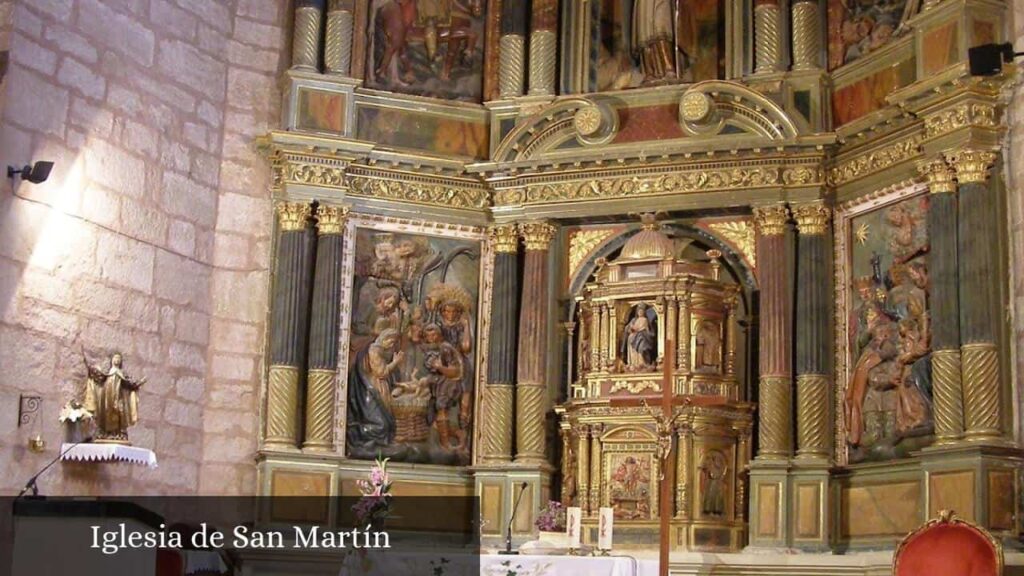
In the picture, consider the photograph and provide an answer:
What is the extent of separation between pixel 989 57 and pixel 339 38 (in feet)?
24.0

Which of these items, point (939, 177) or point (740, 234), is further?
point (740, 234)

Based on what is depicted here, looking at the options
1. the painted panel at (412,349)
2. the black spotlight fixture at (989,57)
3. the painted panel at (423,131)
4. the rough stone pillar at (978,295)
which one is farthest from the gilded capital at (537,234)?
the black spotlight fixture at (989,57)

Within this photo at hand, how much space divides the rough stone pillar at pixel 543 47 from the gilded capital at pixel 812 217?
3.18 meters

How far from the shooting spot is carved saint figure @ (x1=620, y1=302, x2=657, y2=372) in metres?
15.2

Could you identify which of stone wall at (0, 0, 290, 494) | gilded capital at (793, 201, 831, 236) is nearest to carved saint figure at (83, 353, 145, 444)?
stone wall at (0, 0, 290, 494)

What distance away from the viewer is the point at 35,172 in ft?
40.8

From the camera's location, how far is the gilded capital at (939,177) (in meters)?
13.6

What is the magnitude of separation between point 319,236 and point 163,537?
21.3 ft

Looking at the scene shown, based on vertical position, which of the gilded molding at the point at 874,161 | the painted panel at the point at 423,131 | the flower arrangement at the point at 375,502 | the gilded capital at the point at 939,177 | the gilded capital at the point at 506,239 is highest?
the painted panel at the point at 423,131

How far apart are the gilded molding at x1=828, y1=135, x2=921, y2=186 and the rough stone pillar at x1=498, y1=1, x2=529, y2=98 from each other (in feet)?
12.1

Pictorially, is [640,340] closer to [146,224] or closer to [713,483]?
[713,483]

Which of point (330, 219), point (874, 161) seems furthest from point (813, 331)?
point (330, 219)

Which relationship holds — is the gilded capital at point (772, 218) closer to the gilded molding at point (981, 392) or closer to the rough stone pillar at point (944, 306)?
the rough stone pillar at point (944, 306)

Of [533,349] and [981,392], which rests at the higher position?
[533,349]
